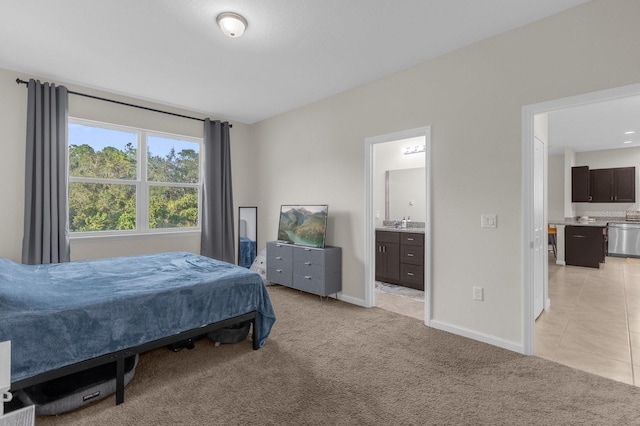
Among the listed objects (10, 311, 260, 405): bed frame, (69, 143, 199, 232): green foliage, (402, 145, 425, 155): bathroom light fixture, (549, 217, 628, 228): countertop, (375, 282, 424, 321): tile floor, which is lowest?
(375, 282, 424, 321): tile floor

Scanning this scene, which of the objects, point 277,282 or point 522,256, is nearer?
point 522,256

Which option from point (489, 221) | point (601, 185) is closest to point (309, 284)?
point (489, 221)

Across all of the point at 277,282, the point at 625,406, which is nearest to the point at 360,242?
the point at 277,282

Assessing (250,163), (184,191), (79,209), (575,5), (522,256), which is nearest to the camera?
(575,5)

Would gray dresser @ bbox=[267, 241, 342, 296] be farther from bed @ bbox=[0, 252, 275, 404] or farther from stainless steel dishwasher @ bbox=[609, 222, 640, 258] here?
stainless steel dishwasher @ bbox=[609, 222, 640, 258]

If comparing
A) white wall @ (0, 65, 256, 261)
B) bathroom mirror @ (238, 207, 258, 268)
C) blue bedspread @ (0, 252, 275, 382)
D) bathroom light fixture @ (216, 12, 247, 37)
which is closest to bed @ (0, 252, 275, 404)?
blue bedspread @ (0, 252, 275, 382)

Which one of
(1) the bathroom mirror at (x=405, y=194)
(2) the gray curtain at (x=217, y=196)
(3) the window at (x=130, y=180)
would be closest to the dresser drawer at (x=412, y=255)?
(1) the bathroom mirror at (x=405, y=194)

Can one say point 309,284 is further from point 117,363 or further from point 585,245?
point 585,245

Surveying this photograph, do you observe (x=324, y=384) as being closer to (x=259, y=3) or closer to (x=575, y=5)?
(x=259, y=3)

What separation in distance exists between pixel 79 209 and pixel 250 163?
2604 millimetres

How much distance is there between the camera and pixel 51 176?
144 inches

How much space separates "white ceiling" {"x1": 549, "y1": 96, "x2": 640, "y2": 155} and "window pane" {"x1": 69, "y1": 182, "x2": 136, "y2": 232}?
223 inches

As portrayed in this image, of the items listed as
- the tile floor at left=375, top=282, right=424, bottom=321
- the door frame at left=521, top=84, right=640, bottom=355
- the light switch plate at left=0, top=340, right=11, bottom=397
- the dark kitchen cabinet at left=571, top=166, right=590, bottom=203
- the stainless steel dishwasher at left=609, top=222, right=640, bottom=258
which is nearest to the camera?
the light switch plate at left=0, top=340, right=11, bottom=397

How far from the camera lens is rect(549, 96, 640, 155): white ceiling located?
4297 millimetres
